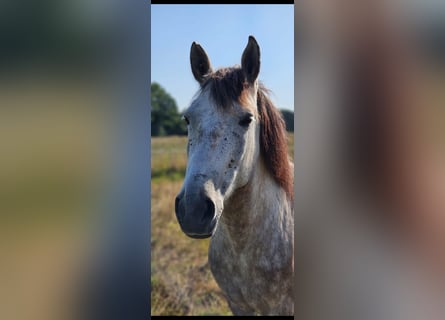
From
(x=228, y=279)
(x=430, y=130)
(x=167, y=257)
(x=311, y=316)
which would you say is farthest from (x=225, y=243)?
(x=167, y=257)

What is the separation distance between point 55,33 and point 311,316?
0.45 metres

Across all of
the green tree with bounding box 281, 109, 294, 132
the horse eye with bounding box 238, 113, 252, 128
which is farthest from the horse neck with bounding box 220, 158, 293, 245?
the green tree with bounding box 281, 109, 294, 132

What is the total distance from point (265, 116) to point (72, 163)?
24.9 inches

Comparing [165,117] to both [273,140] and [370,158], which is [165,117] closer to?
[273,140]

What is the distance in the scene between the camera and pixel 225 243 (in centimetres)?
104

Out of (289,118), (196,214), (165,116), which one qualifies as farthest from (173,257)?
(196,214)

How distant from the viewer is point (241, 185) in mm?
882

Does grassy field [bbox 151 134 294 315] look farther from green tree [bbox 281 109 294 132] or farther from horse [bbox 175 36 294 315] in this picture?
green tree [bbox 281 109 294 132]

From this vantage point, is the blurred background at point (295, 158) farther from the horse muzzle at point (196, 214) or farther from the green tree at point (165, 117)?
the green tree at point (165, 117)

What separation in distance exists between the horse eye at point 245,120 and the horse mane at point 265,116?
→ 1.9 inches

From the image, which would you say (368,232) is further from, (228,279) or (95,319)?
(228,279)

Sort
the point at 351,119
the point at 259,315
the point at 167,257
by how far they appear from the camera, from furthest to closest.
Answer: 1. the point at 167,257
2. the point at 259,315
3. the point at 351,119

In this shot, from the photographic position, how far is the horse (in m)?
0.75

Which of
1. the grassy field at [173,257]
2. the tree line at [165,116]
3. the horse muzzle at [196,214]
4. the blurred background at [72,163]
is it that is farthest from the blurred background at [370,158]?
the tree line at [165,116]
